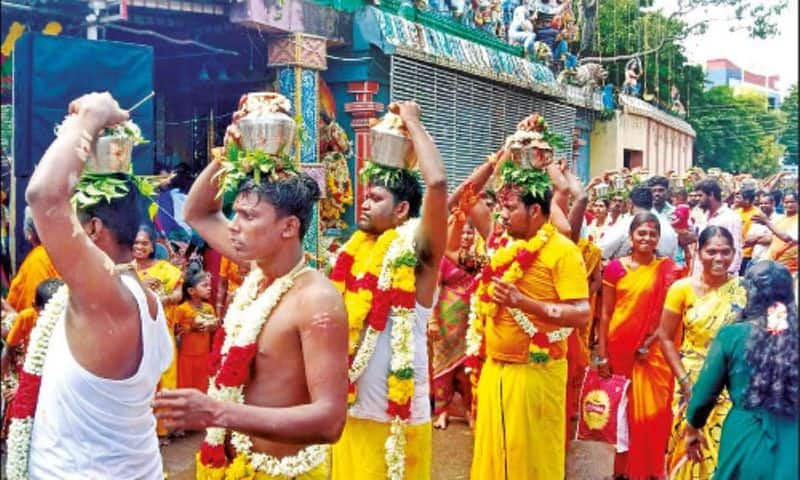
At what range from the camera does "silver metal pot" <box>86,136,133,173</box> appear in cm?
289

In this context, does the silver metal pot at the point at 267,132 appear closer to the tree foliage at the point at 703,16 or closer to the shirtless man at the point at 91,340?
the shirtless man at the point at 91,340

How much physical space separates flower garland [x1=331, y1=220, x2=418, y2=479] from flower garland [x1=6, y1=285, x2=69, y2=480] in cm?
134

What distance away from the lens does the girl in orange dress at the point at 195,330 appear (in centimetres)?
687

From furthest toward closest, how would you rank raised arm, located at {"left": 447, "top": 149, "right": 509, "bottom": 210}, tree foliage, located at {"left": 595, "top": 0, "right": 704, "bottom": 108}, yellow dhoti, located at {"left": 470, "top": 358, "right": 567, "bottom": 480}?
tree foliage, located at {"left": 595, "top": 0, "right": 704, "bottom": 108} → raised arm, located at {"left": 447, "top": 149, "right": 509, "bottom": 210} → yellow dhoti, located at {"left": 470, "top": 358, "right": 567, "bottom": 480}

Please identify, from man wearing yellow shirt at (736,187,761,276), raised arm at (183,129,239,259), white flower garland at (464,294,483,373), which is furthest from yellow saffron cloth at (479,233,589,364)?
man wearing yellow shirt at (736,187,761,276)

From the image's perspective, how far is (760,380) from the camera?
3.24 metres

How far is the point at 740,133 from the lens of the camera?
31.6 feet

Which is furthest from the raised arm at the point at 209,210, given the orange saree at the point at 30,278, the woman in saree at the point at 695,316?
the woman in saree at the point at 695,316

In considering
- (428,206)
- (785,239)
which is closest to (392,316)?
(428,206)

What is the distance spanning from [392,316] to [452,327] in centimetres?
377

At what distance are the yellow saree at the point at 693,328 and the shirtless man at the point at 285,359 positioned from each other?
8.16 ft

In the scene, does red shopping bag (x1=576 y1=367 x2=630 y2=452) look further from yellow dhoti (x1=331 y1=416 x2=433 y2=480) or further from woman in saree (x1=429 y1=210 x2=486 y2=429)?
yellow dhoti (x1=331 y1=416 x2=433 y2=480)

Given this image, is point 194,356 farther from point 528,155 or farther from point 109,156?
point 109,156

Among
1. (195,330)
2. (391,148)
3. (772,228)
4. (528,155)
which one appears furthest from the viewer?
(772,228)
